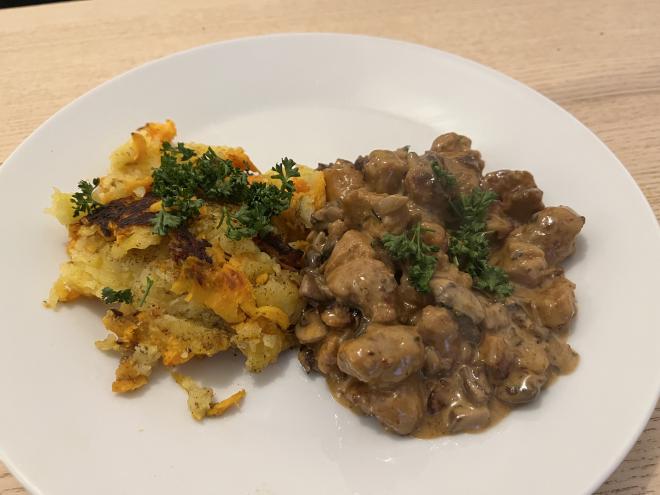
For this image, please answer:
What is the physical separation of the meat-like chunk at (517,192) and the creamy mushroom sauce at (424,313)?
0.16ft

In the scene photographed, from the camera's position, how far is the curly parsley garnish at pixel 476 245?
2998mm

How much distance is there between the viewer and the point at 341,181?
338cm

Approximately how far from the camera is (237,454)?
8.57 feet

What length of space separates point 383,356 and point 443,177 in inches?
46.4

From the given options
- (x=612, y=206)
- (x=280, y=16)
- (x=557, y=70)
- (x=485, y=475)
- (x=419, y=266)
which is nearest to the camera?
(x=485, y=475)

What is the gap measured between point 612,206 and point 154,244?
2660 mm

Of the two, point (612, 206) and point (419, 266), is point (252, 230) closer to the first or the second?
point (419, 266)

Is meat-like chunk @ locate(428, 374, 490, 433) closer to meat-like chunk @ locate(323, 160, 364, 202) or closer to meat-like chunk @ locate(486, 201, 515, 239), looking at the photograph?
meat-like chunk @ locate(486, 201, 515, 239)

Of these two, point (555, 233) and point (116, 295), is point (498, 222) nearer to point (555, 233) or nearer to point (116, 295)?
point (555, 233)

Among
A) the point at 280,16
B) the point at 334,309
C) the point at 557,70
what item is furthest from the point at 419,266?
the point at 280,16

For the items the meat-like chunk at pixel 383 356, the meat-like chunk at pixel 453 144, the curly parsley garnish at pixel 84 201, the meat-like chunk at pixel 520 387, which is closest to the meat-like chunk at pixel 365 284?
the meat-like chunk at pixel 383 356

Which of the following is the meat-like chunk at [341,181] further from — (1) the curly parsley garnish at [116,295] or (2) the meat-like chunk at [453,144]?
(1) the curly parsley garnish at [116,295]

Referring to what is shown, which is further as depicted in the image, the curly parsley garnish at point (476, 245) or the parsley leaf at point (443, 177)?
the parsley leaf at point (443, 177)

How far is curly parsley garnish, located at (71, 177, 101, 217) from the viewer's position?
300 cm
